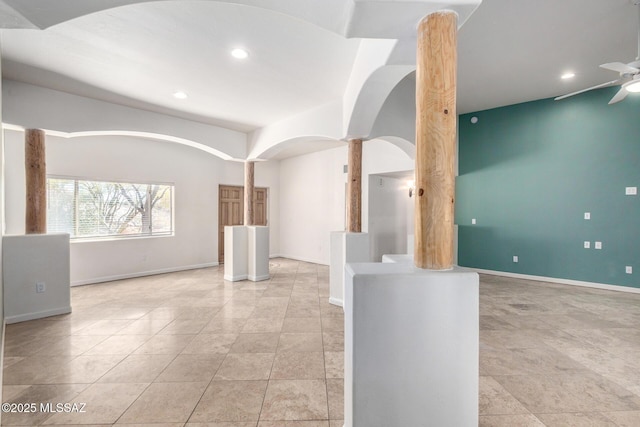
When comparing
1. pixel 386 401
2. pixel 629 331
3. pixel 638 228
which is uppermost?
pixel 638 228

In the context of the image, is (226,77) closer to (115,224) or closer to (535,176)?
(115,224)

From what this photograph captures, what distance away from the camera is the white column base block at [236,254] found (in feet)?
18.2

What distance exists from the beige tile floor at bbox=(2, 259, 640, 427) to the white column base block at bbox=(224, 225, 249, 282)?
1.16m

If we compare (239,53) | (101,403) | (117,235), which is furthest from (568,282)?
(117,235)

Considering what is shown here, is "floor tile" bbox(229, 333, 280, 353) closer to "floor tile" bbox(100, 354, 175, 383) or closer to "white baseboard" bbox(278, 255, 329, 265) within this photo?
"floor tile" bbox(100, 354, 175, 383)

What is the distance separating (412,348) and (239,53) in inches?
123

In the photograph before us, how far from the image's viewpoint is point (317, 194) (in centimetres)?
757

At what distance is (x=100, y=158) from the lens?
208 inches

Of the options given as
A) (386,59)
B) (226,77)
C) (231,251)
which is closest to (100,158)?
(231,251)

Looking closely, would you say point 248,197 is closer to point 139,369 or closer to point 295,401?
point 139,369

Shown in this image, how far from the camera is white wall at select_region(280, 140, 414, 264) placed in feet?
21.0

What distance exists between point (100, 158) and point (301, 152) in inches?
173

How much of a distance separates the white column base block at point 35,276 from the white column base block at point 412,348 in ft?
14.0

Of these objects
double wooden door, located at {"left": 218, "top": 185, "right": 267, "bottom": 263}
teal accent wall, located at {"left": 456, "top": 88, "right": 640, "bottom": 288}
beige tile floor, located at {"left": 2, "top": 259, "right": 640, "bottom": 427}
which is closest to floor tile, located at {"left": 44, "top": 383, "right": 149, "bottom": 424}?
beige tile floor, located at {"left": 2, "top": 259, "right": 640, "bottom": 427}
